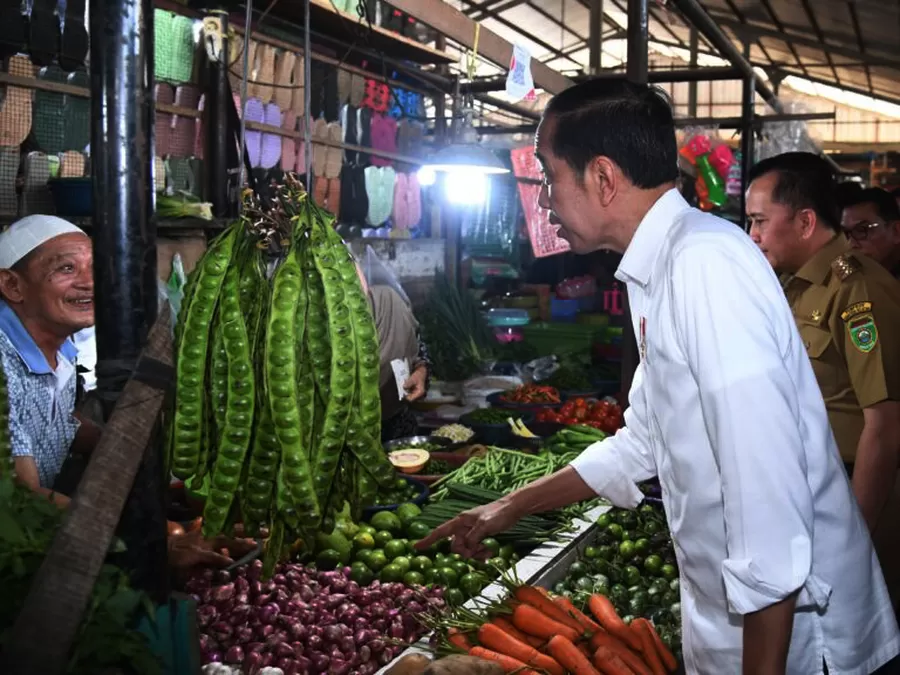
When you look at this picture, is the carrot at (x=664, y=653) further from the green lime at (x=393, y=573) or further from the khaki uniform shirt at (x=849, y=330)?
the khaki uniform shirt at (x=849, y=330)

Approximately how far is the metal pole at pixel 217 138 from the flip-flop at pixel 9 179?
164 cm

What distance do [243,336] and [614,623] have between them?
6.32ft

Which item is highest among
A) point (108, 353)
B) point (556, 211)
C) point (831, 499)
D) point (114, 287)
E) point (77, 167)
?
point (77, 167)

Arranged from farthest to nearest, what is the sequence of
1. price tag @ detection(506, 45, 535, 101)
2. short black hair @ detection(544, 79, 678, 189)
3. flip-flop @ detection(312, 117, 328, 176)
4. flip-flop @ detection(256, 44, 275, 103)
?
flip-flop @ detection(312, 117, 328, 176), flip-flop @ detection(256, 44, 275, 103), price tag @ detection(506, 45, 535, 101), short black hair @ detection(544, 79, 678, 189)

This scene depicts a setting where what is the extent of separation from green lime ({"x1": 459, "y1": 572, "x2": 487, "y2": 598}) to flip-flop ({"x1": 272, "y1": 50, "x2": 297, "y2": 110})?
536 cm

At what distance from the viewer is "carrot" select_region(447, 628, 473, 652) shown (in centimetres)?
283

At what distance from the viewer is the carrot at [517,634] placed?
9.39 ft

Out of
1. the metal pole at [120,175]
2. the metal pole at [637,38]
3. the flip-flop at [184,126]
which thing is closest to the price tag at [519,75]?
the metal pole at [637,38]

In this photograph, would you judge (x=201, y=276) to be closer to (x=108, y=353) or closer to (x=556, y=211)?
(x=108, y=353)

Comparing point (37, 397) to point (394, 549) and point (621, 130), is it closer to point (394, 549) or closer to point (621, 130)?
point (394, 549)

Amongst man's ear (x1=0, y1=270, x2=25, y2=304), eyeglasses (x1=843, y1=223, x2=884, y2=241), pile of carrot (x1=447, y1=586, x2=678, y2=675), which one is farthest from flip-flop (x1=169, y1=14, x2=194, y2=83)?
pile of carrot (x1=447, y1=586, x2=678, y2=675)

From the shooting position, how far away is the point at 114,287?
149 centimetres

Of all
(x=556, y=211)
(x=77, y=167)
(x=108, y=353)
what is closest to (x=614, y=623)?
(x=556, y=211)

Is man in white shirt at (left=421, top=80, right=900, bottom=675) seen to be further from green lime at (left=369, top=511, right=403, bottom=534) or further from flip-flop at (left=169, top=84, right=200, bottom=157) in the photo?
flip-flop at (left=169, top=84, right=200, bottom=157)
